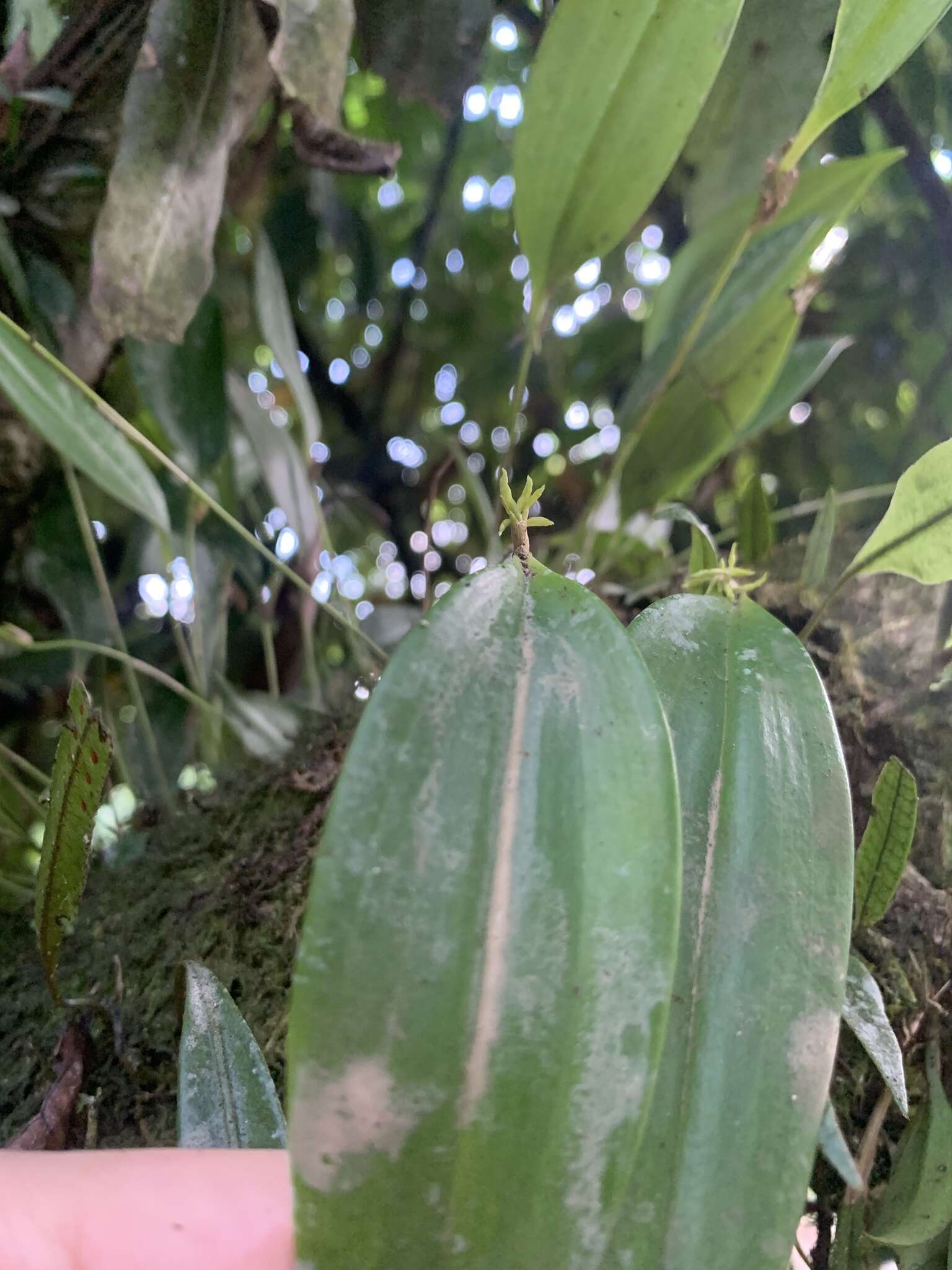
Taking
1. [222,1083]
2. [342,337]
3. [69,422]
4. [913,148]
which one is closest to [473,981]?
[222,1083]

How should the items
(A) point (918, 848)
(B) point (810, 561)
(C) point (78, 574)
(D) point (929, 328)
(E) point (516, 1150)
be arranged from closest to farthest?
1. (E) point (516, 1150)
2. (A) point (918, 848)
3. (B) point (810, 561)
4. (C) point (78, 574)
5. (D) point (929, 328)

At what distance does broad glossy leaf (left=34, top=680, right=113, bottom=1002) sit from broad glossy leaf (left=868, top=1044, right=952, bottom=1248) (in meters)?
0.48

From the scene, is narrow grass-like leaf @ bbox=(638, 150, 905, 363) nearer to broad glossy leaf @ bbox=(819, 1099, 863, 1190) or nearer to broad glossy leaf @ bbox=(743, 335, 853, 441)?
broad glossy leaf @ bbox=(743, 335, 853, 441)

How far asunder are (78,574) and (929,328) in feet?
3.68

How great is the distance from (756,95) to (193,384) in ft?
1.73

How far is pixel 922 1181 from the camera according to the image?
39cm

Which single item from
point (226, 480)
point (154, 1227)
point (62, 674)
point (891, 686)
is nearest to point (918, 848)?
point (891, 686)

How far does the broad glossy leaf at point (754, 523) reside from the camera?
2.24 ft

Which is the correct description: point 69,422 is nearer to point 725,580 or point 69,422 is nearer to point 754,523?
point 725,580

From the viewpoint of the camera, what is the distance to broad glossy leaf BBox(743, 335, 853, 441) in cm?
72

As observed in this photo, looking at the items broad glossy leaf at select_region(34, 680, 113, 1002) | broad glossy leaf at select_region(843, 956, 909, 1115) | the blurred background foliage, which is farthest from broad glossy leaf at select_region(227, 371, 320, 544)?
broad glossy leaf at select_region(843, 956, 909, 1115)

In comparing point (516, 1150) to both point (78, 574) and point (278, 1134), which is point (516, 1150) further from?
point (78, 574)

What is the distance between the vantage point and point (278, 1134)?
0.38m

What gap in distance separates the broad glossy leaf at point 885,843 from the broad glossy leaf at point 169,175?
525 mm
